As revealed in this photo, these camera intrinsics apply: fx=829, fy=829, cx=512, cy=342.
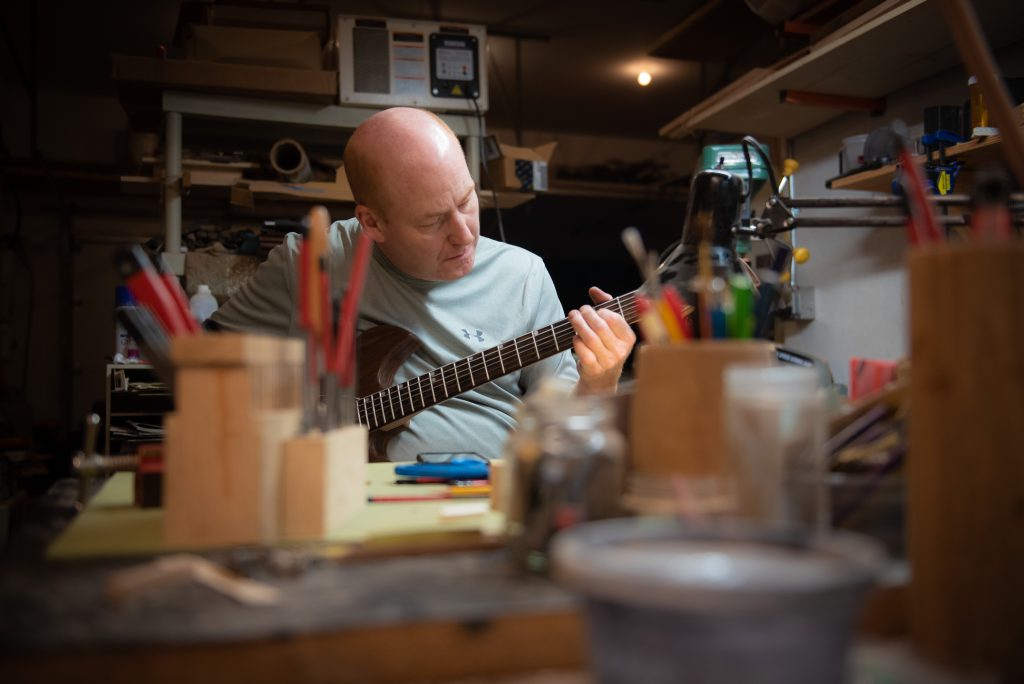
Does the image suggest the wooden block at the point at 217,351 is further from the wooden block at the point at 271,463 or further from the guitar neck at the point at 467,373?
the guitar neck at the point at 467,373

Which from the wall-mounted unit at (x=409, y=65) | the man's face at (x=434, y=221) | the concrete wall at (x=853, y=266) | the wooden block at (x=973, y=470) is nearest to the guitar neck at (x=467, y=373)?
the man's face at (x=434, y=221)

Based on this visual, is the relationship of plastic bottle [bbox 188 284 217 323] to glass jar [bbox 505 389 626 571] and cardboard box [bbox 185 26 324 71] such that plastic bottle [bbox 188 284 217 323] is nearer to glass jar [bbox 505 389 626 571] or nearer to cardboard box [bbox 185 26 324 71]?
cardboard box [bbox 185 26 324 71]

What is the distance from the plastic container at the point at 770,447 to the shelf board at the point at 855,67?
190 cm

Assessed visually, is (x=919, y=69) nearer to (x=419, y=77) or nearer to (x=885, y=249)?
(x=885, y=249)

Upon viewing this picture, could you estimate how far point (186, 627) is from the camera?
1.47ft

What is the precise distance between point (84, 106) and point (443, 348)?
4216mm

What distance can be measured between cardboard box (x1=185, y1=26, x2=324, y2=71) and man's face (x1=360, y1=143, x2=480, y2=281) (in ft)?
4.64

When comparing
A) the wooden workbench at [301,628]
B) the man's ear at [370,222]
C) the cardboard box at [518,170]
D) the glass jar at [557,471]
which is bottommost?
the wooden workbench at [301,628]

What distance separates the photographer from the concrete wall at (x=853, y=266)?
2.76 m

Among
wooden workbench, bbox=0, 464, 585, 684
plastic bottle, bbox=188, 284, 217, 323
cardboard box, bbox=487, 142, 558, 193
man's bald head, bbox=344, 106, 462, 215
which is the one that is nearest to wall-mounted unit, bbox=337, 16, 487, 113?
cardboard box, bbox=487, 142, 558, 193

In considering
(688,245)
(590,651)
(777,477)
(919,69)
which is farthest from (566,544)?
(919,69)

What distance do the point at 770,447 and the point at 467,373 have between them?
1.22 meters

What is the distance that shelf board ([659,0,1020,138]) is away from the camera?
2180mm

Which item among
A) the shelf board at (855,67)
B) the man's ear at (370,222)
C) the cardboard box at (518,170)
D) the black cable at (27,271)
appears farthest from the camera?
the black cable at (27,271)
